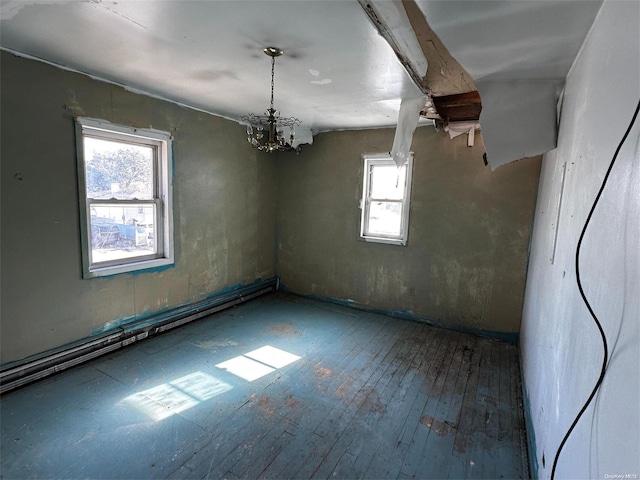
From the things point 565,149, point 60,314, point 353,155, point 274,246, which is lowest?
point 60,314

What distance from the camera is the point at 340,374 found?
2.75 metres

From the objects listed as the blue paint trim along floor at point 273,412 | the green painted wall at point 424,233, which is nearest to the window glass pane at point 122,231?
the blue paint trim along floor at point 273,412

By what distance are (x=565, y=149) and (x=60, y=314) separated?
388 cm

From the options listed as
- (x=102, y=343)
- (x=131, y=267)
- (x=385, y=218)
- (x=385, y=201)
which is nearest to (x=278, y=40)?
(x=131, y=267)

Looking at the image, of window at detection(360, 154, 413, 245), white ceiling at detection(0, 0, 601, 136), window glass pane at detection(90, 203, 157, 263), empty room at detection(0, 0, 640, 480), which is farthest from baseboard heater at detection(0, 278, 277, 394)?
white ceiling at detection(0, 0, 601, 136)

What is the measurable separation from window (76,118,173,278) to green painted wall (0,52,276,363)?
83 millimetres

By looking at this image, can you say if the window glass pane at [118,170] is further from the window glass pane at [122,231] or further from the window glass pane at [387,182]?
the window glass pane at [387,182]

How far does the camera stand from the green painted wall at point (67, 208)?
231 centimetres

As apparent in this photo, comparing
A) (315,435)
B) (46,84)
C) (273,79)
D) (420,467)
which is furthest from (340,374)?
(46,84)

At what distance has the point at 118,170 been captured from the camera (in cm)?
300

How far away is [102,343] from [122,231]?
1048mm

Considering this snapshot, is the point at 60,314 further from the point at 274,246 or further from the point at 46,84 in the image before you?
the point at 274,246

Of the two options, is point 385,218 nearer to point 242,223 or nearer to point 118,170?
point 242,223

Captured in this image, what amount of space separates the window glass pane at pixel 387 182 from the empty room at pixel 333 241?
0.12 feet
